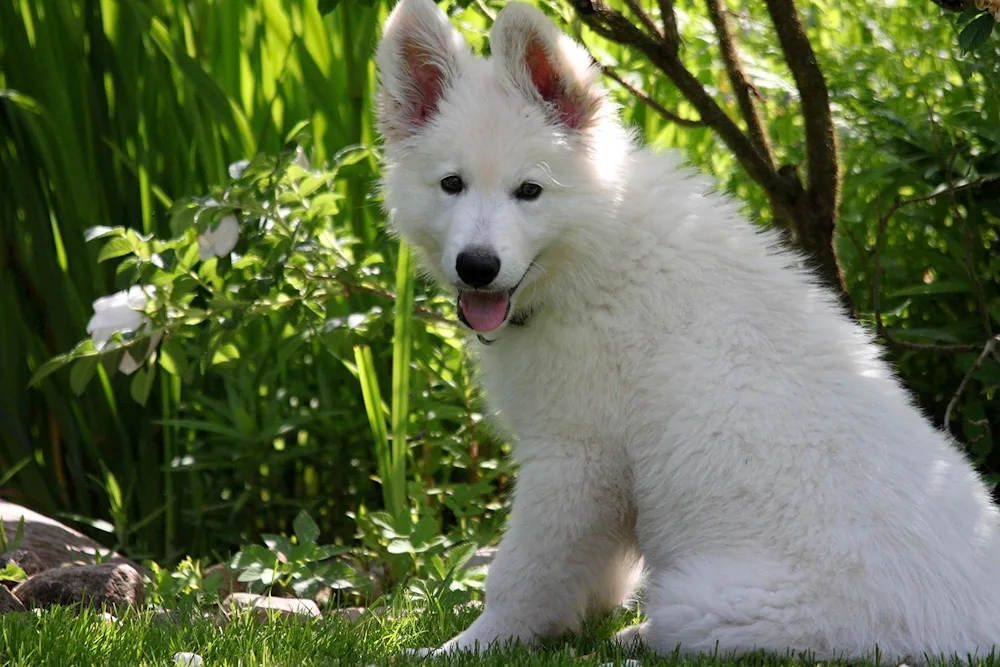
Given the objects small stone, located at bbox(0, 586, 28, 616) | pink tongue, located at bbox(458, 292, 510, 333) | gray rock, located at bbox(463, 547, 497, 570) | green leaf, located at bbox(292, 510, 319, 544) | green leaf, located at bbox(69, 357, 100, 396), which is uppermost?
pink tongue, located at bbox(458, 292, 510, 333)

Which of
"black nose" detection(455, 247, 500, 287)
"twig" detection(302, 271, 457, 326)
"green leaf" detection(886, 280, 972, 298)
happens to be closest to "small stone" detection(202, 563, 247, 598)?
"twig" detection(302, 271, 457, 326)

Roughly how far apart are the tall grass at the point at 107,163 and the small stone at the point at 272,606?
1144 mm

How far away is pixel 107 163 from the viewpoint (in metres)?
4.98

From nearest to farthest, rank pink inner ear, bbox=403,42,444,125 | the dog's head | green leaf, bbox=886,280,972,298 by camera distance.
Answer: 1. the dog's head
2. pink inner ear, bbox=403,42,444,125
3. green leaf, bbox=886,280,972,298

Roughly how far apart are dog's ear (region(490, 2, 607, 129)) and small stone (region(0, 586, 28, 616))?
81.6 inches

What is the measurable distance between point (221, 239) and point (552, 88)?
1.32m

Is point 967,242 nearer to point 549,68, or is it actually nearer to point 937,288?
point 937,288

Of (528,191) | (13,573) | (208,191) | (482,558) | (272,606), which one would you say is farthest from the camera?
(208,191)

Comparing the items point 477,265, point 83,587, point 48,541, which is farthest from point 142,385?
point 477,265

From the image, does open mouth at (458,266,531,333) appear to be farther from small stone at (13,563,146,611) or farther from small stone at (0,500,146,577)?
Answer: small stone at (0,500,146,577)

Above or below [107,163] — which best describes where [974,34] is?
above

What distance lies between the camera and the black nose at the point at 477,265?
2896mm

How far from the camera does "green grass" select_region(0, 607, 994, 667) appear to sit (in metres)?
2.68

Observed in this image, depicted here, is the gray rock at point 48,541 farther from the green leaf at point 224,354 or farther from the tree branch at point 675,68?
the tree branch at point 675,68
